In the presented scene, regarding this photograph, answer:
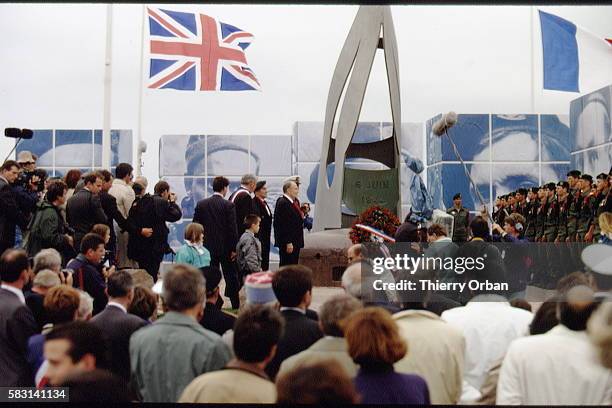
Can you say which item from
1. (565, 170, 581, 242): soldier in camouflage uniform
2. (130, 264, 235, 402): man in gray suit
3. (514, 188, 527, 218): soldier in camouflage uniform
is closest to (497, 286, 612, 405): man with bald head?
(130, 264, 235, 402): man in gray suit

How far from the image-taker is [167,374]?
150 inches

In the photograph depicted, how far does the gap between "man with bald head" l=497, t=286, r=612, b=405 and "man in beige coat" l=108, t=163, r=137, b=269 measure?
6408 mm

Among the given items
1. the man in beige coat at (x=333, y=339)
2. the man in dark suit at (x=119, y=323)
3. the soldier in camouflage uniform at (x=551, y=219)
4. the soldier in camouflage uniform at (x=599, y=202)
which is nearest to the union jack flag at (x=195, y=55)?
the soldier in camouflage uniform at (x=551, y=219)

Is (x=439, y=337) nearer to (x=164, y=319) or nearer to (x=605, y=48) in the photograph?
(x=164, y=319)

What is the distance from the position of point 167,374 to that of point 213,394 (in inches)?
29.7

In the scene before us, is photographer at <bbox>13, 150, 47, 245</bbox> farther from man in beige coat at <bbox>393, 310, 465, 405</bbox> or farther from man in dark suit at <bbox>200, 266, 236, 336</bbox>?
man in beige coat at <bbox>393, 310, 465, 405</bbox>

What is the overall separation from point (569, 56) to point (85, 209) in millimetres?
12476

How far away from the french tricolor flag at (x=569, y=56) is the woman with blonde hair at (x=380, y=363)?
15.2 m

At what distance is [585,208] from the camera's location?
38.6ft

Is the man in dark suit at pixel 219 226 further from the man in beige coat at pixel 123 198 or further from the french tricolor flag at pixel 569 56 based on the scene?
the french tricolor flag at pixel 569 56

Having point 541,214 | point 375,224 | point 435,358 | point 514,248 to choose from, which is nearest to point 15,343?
point 435,358

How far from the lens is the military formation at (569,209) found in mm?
11266

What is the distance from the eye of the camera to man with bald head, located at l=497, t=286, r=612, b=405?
3436mm

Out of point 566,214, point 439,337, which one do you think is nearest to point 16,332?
point 439,337
